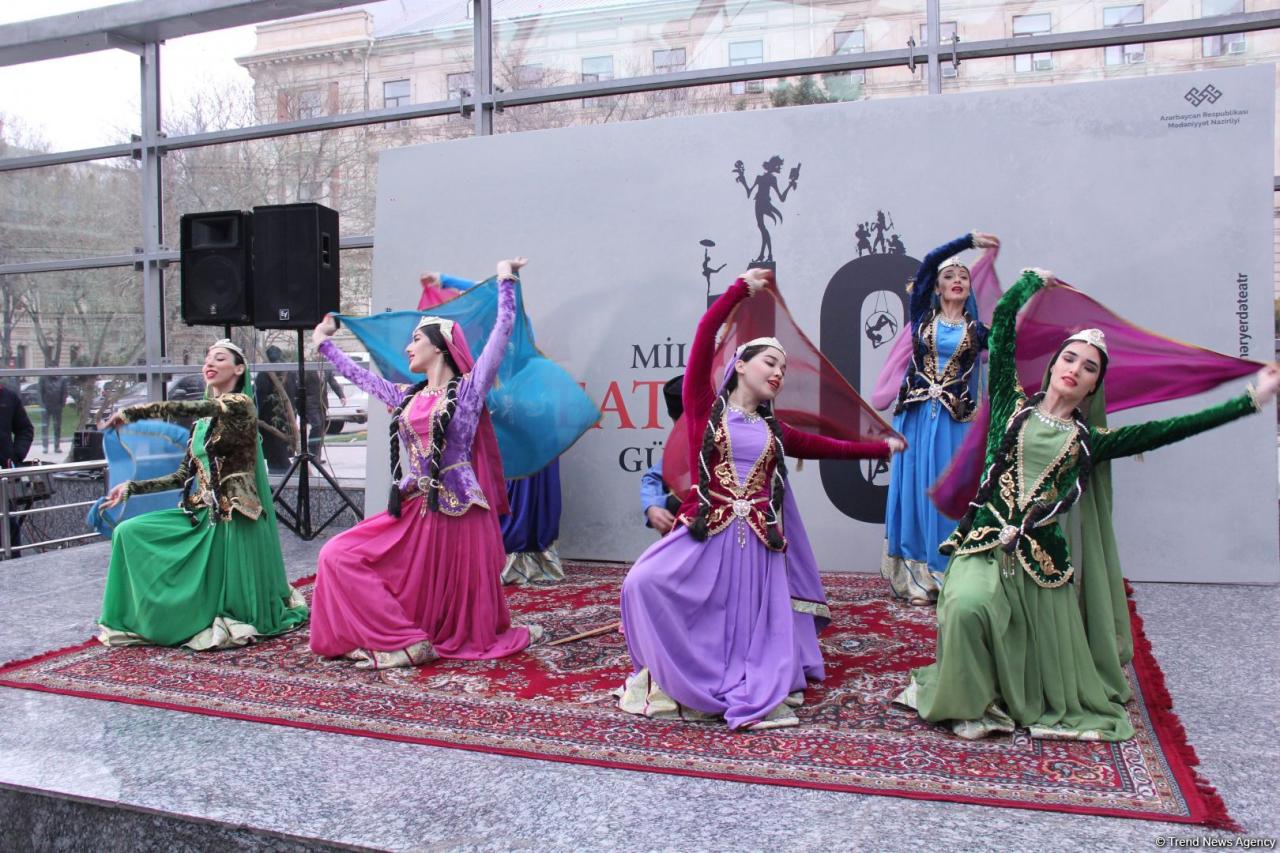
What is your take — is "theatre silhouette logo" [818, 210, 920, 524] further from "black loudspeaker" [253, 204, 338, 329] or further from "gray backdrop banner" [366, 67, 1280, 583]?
"black loudspeaker" [253, 204, 338, 329]

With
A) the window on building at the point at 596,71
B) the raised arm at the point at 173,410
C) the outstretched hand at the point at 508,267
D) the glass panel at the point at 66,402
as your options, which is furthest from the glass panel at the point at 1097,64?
the glass panel at the point at 66,402

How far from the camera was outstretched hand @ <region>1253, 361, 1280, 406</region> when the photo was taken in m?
3.21

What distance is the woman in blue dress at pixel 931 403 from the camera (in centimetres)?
508

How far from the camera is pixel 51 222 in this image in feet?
32.8

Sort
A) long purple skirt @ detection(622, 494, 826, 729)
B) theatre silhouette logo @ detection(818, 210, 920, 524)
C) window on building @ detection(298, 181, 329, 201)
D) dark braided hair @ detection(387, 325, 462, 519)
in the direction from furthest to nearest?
window on building @ detection(298, 181, 329, 201), theatre silhouette logo @ detection(818, 210, 920, 524), dark braided hair @ detection(387, 325, 462, 519), long purple skirt @ detection(622, 494, 826, 729)

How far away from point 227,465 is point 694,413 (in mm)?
2318

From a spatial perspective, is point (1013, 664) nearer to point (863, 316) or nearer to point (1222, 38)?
point (863, 316)

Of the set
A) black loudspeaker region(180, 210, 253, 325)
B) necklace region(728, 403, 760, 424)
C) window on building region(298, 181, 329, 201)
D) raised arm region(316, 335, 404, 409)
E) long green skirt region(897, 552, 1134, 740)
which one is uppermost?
window on building region(298, 181, 329, 201)

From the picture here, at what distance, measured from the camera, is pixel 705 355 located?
12.6ft

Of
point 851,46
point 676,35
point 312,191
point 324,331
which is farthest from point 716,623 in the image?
point 312,191

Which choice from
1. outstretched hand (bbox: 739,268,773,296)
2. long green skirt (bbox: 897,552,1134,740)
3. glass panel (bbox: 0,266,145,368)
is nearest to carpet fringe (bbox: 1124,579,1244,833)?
long green skirt (bbox: 897,552,1134,740)

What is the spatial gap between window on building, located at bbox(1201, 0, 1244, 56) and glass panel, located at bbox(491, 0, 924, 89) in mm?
1732

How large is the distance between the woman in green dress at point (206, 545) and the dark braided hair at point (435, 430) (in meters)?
0.79

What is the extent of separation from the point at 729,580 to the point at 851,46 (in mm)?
4903
